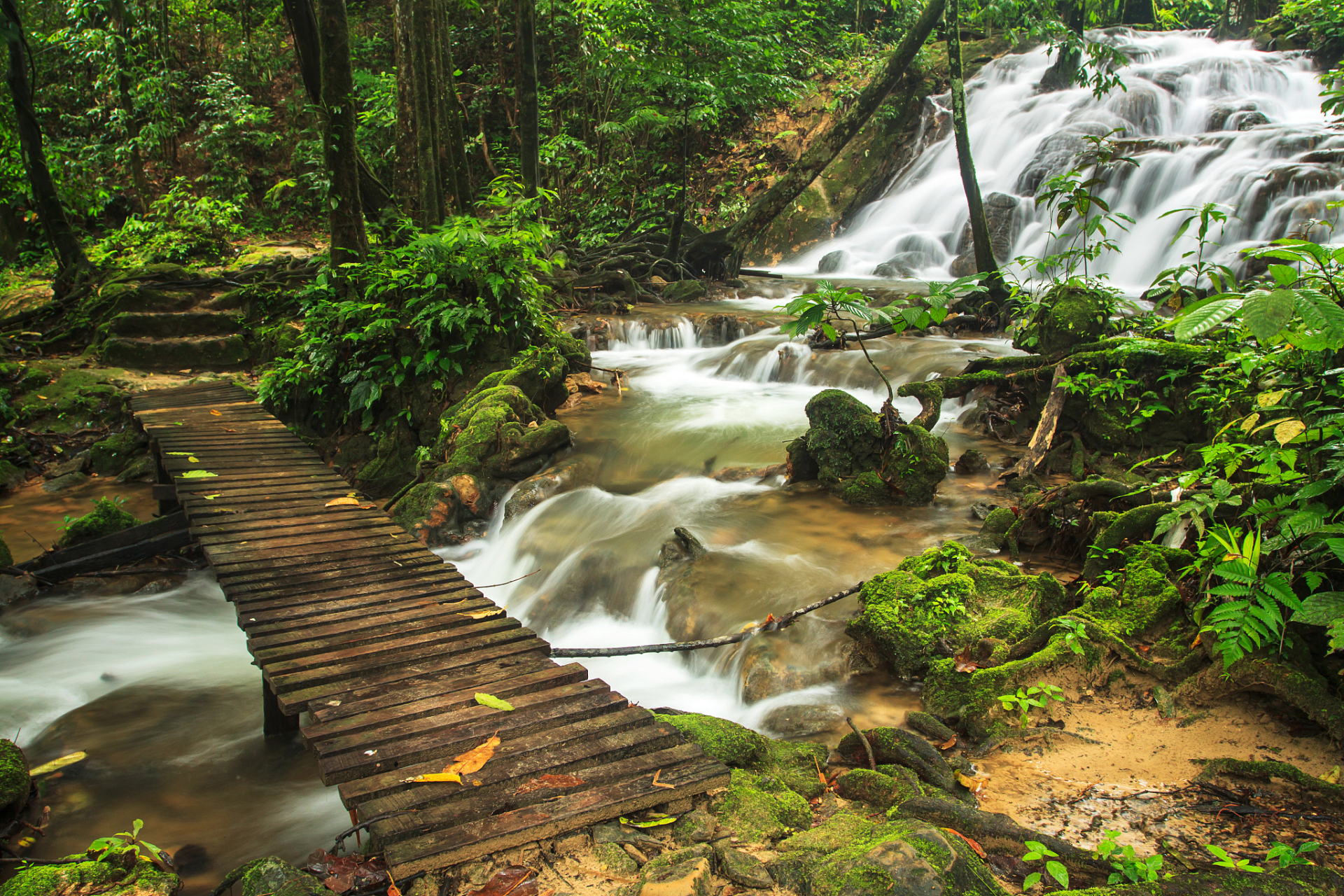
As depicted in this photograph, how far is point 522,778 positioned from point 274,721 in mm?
2384

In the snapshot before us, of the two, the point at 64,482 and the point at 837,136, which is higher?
the point at 837,136

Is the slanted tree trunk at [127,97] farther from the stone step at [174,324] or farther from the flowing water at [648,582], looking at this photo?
the flowing water at [648,582]

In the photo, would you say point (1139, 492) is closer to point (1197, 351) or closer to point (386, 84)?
point (1197, 351)

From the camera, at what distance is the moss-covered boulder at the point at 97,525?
6598 millimetres

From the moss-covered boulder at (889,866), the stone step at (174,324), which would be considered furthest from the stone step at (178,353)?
the moss-covered boulder at (889,866)

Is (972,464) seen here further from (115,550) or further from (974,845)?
(115,550)

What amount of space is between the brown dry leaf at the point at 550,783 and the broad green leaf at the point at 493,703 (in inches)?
20.4

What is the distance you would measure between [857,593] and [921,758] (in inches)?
73.6

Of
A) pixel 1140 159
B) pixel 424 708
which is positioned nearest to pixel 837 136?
pixel 1140 159

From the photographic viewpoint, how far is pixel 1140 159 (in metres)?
13.1

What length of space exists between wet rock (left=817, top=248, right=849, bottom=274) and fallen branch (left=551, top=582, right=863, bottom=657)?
12598mm

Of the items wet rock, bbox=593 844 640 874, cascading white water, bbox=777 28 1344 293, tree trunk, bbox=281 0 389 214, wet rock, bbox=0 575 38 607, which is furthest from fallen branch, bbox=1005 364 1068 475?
tree trunk, bbox=281 0 389 214

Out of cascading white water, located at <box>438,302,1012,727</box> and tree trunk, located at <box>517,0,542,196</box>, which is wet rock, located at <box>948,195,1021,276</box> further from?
tree trunk, located at <box>517,0,542,196</box>

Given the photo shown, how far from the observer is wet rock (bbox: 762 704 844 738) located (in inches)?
154
